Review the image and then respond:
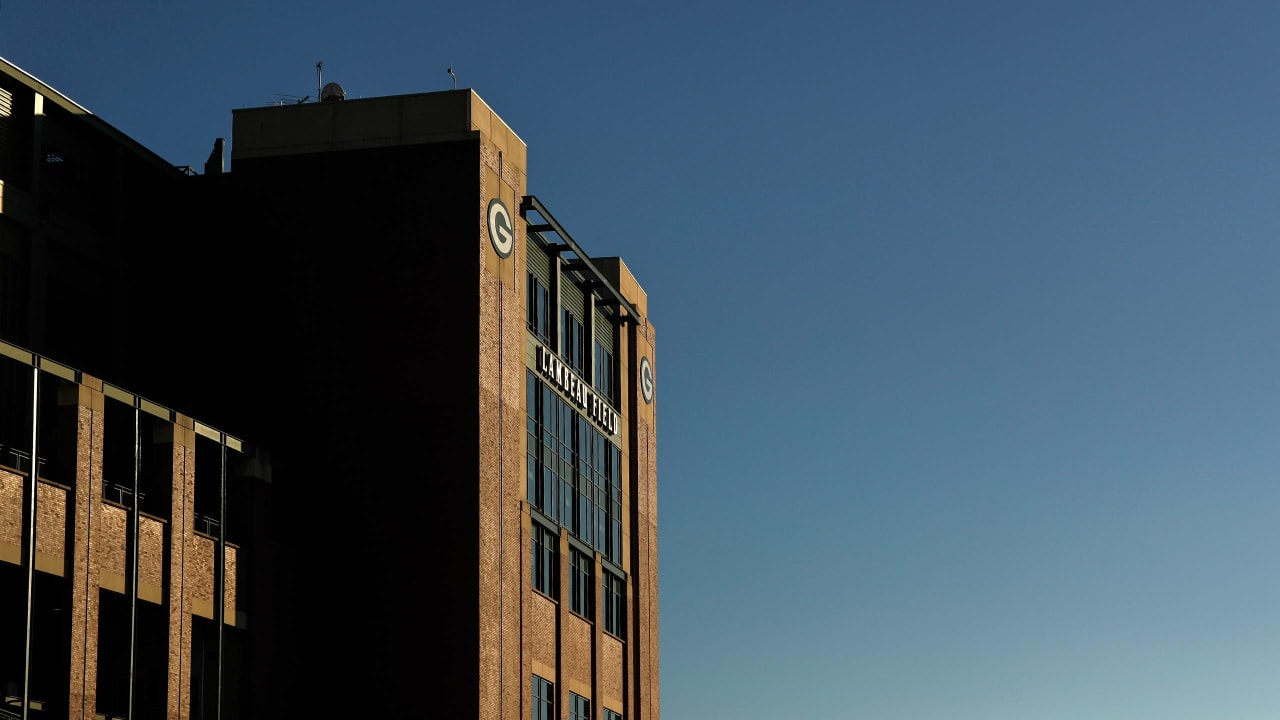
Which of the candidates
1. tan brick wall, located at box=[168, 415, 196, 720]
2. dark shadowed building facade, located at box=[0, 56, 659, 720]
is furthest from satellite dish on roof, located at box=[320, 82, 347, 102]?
tan brick wall, located at box=[168, 415, 196, 720]

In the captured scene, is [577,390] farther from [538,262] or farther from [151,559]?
[151,559]

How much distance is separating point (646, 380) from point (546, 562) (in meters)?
16.5

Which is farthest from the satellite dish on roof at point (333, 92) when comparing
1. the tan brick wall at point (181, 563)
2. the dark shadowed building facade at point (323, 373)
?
the tan brick wall at point (181, 563)

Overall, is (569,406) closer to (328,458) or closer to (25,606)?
(328,458)

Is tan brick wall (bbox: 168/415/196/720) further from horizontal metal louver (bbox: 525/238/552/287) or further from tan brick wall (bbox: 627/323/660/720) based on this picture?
tan brick wall (bbox: 627/323/660/720)

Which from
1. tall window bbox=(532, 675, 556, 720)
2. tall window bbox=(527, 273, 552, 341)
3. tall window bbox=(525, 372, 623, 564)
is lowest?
tall window bbox=(532, 675, 556, 720)

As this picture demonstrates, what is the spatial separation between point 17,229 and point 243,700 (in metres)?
13.4

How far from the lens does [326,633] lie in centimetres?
5244

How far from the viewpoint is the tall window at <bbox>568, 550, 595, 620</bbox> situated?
209 ft

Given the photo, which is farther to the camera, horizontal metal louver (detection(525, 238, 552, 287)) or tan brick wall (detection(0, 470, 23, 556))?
horizontal metal louver (detection(525, 238, 552, 287))

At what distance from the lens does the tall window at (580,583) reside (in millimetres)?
63609

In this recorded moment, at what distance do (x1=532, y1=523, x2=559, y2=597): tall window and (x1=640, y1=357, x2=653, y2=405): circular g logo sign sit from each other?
14350 millimetres

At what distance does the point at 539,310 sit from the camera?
2413 inches

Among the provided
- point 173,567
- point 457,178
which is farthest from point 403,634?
point 457,178
